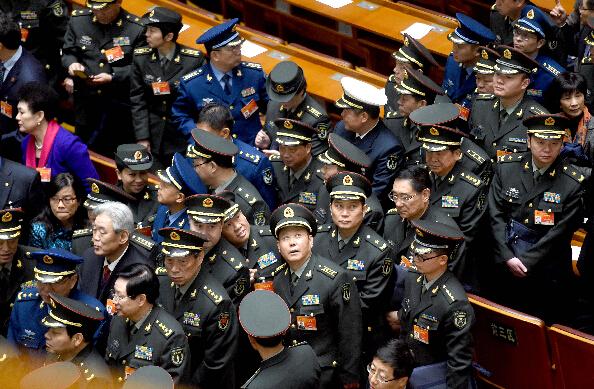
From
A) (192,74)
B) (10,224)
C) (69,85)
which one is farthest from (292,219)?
(69,85)

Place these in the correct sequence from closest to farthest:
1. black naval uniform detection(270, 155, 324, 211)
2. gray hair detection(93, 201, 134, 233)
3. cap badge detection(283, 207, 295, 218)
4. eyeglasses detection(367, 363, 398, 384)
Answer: eyeglasses detection(367, 363, 398, 384), cap badge detection(283, 207, 295, 218), gray hair detection(93, 201, 134, 233), black naval uniform detection(270, 155, 324, 211)

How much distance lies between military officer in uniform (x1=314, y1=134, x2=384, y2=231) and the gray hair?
111cm

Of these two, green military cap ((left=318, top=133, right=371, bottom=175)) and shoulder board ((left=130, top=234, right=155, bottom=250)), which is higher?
green military cap ((left=318, top=133, right=371, bottom=175))

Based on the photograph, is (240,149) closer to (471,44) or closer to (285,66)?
(285,66)

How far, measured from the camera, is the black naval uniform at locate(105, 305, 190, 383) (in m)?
5.13

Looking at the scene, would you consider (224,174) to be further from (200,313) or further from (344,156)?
(200,313)

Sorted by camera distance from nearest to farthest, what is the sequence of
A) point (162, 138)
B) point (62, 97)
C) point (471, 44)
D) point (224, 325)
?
point (224, 325)
point (471, 44)
point (162, 138)
point (62, 97)

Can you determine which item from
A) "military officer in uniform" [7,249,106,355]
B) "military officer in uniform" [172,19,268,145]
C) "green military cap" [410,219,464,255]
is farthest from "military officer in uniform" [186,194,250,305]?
"military officer in uniform" [172,19,268,145]

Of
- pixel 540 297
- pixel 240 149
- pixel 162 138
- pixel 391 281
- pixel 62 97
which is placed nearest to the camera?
pixel 391 281

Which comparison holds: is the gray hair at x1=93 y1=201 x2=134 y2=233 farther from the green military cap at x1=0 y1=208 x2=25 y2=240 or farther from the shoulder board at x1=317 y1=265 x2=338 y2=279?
the shoulder board at x1=317 y1=265 x2=338 y2=279

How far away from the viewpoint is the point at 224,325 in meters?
5.42

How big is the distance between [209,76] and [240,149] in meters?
0.89

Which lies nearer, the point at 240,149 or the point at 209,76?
the point at 240,149

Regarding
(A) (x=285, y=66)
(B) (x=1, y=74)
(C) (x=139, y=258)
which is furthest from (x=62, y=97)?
(C) (x=139, y=258)
